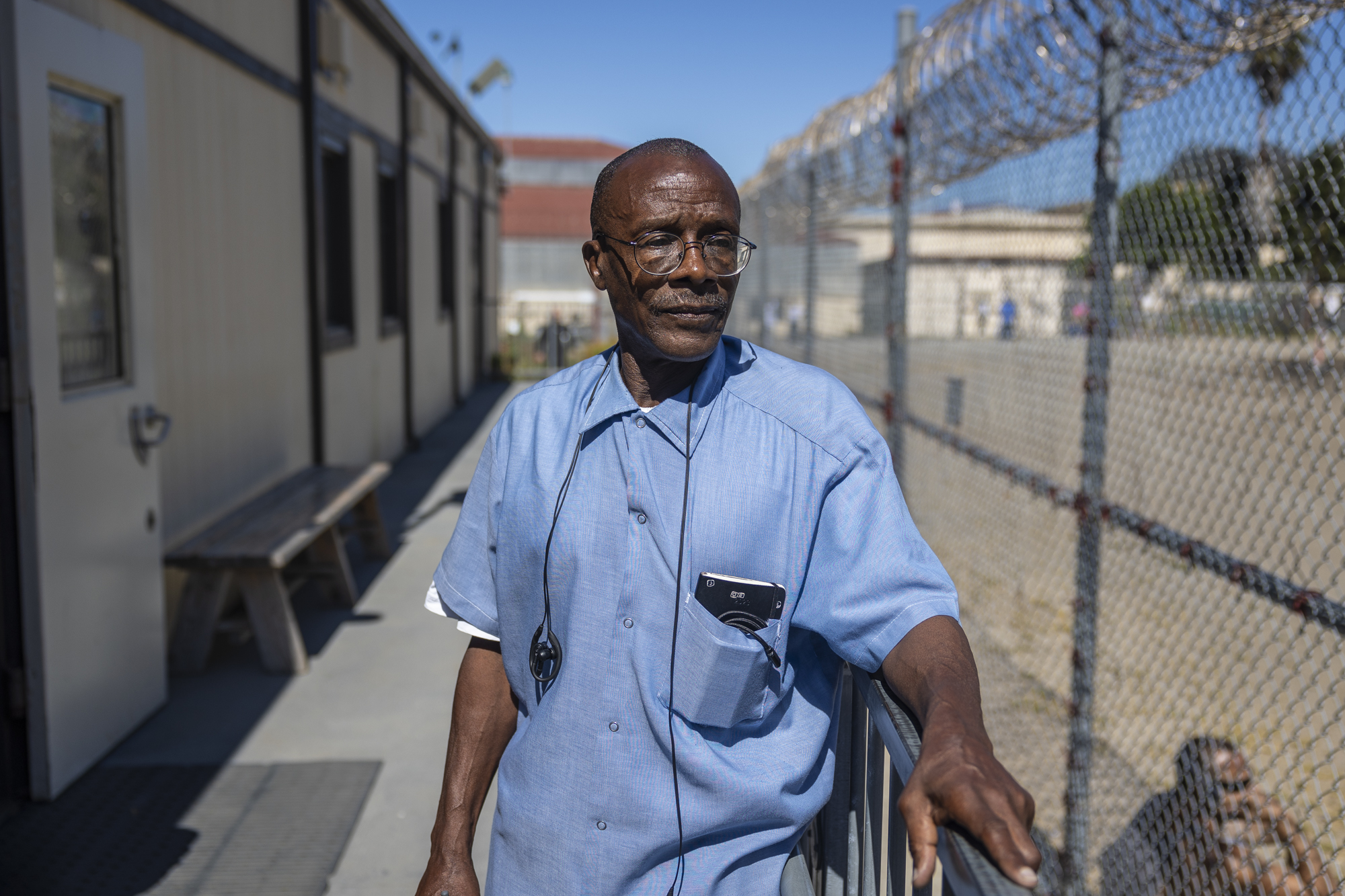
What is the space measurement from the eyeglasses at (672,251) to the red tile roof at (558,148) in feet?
153

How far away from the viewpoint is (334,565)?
240 inches

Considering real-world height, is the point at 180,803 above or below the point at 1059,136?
below

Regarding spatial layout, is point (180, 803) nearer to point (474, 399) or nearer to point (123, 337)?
point (123, 337)

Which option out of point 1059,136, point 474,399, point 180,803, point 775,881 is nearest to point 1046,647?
point 1059,136

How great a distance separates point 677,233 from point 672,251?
0.10ft

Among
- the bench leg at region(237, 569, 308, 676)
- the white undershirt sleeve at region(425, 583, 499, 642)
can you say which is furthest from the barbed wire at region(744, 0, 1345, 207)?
the bench leg at region(237, 569, 308, 676)

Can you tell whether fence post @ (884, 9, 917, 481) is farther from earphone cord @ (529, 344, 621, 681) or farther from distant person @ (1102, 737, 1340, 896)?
earphone cord @ (529, 344, 621, 681)

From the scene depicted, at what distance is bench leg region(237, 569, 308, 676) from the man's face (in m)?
3.77

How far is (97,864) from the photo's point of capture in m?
3.39

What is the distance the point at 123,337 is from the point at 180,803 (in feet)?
6.06

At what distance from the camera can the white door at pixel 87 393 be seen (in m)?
3.65

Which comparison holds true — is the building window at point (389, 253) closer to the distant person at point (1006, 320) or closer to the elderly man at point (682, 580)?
the distant person at point (1006, 320)

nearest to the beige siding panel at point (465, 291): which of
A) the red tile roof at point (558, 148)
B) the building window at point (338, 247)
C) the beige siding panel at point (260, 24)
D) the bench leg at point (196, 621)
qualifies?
the building window at point (338, 247)

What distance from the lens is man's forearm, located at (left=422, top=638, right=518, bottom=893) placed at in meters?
1.85
